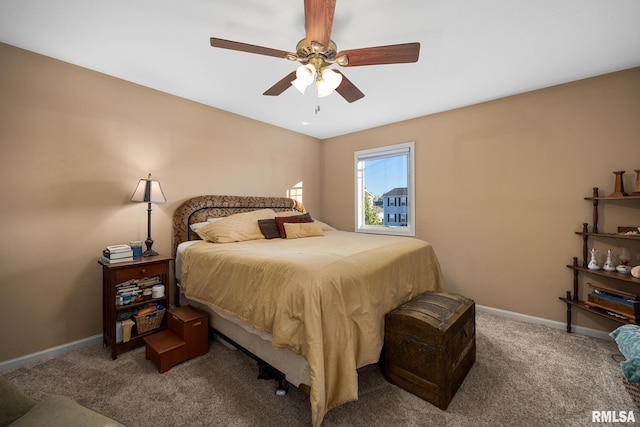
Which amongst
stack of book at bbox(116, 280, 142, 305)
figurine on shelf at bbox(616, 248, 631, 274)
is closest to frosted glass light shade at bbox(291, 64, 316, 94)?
stack of book at bbox(116, 280, 142, 305)

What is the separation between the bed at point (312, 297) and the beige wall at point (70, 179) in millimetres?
769

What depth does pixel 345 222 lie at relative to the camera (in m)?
4.61

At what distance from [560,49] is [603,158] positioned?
1.21 meters

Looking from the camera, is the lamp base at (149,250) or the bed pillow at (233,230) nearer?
the lamp base at (149,250)

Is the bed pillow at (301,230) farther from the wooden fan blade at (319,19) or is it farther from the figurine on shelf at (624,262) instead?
the figurine on shelf at (624,262)

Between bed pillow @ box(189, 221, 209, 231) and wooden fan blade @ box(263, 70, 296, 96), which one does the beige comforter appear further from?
wooden fan blade @ box(263, 70, 296, 96)

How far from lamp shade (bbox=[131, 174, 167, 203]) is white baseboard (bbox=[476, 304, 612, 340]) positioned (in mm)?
3933

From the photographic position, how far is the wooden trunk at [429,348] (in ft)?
5.28

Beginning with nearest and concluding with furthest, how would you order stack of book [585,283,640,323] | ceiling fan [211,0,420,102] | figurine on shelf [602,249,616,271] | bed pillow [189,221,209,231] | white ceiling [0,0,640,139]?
ceiling fan [211,0,420,102] → white ceiling [0,0,640,139] → stack of book [585,283,640,323] → figurine on shelf [602,249,616,271] → bed pillow [189,221,209,231]

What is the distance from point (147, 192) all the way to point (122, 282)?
0.86 meters

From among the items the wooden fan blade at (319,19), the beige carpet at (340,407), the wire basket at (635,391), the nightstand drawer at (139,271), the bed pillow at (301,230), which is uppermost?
the wooden fan blade at (319,19)

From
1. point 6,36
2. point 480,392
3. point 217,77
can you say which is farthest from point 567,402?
point 6,36

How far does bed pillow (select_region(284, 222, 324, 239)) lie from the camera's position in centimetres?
310

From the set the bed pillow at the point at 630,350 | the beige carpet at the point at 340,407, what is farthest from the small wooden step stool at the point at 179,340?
the bed pillow at the point at 630,350
